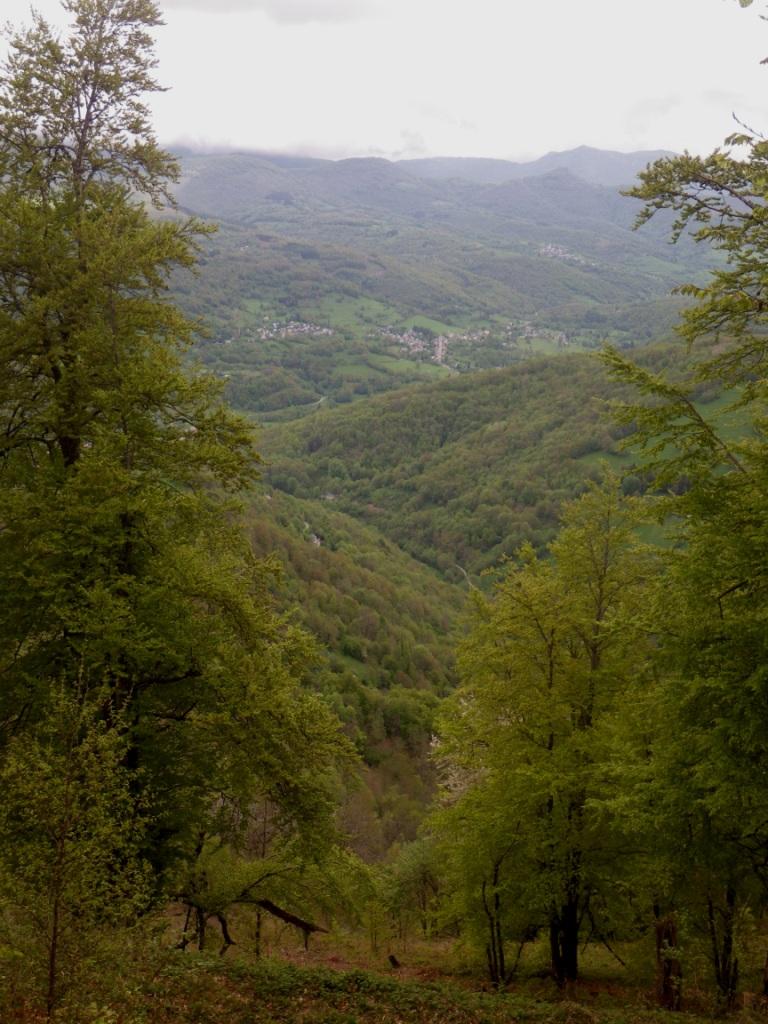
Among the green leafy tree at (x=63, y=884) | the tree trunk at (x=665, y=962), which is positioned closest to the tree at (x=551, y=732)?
the tree trunk at (x=665, y=962)

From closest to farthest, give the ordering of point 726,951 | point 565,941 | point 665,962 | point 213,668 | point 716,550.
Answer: point 716,550, point 213,668, point 726,951, point 665,962, point 565,941

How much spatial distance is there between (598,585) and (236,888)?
9.80 meters

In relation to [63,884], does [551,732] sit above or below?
below

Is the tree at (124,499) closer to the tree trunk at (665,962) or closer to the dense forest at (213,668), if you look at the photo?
the dense forest at (213,668)

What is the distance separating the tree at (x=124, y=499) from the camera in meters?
9.99

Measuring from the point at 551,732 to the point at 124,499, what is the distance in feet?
32.2

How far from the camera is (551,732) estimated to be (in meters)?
14.5

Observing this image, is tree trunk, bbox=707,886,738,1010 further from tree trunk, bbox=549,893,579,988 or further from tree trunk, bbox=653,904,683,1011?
tree trunk, bbox=549,893,579,988

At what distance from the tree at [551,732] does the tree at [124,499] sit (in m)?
4.80

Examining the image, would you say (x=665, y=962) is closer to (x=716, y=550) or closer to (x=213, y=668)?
(x=716, y=550)

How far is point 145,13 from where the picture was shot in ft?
38.6

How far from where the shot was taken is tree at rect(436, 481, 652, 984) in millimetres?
13898

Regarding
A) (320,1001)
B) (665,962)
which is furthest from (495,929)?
(320,1001)

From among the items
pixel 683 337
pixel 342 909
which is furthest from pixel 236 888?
pixel 683 337
